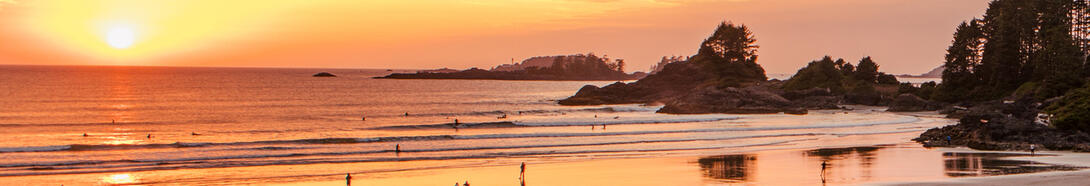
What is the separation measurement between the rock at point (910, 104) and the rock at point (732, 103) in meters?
8.59

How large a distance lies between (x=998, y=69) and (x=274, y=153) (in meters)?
68.5

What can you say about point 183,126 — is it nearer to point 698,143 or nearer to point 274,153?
point 274,153

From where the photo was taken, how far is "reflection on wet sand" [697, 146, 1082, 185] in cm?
3120

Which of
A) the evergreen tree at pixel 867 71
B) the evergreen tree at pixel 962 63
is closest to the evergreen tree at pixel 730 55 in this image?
the evergreen tree at pixel 867 71

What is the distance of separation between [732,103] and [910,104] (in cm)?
1636

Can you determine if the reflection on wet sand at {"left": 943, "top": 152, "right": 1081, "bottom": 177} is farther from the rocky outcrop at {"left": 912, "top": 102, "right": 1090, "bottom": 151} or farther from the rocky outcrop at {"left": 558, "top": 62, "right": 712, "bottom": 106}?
the rocky outcrop at {"left": 558, "top": 62, "right": 712, "bottom": 106}

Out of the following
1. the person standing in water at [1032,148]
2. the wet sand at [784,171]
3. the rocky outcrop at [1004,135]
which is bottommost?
the wet sand at [784,171]

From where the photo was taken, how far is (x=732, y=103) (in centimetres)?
8181

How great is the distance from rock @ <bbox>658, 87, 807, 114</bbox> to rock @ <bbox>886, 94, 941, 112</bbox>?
8588 mm

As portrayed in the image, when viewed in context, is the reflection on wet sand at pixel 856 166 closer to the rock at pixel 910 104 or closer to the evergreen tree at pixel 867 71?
the rock at pixel 910 104

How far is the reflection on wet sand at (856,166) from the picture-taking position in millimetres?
31203

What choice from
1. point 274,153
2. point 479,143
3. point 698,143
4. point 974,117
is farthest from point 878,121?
point 274,153

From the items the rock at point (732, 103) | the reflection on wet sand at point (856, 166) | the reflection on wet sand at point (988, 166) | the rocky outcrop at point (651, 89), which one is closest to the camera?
the reflection on wet sand at point (856, 166)

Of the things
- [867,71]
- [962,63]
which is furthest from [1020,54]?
[867,71]
